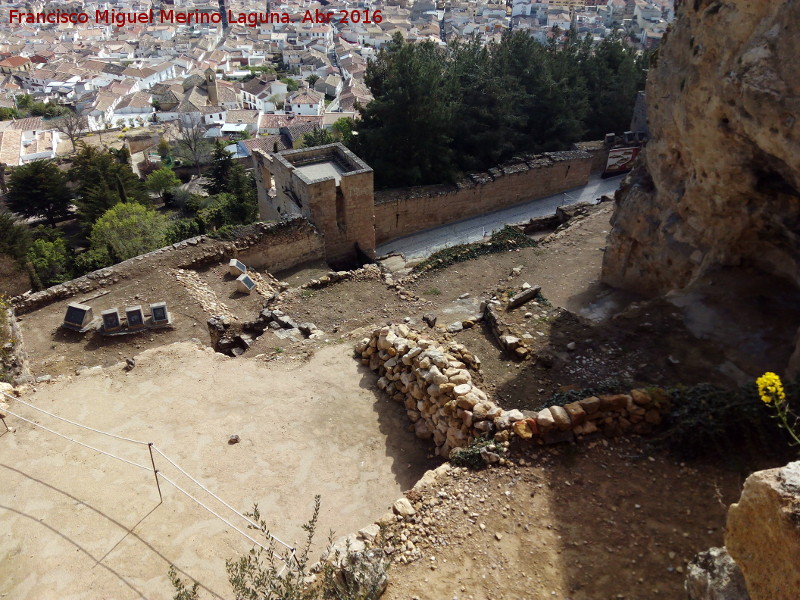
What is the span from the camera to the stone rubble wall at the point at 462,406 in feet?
21.2

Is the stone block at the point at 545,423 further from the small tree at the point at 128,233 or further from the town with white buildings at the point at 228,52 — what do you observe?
the town with white buildings at the point at 228,52

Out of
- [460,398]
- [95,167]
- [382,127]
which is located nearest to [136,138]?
[95,167]

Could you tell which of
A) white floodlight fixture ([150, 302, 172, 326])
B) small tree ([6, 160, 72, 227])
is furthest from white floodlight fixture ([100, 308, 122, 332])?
small tree ([6, 160, 72, 227])

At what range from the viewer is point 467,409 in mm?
7004

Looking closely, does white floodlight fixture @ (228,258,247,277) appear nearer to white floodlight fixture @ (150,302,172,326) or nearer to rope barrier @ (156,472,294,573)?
white floodlight fixture @ (150,302,172,326)

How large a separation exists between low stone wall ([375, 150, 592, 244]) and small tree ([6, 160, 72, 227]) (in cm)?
2454

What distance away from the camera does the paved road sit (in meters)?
19.3

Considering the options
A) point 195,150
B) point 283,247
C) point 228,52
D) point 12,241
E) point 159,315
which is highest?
point 159,315

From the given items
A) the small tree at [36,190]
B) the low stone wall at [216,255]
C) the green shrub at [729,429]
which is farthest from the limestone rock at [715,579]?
the small tree at [36,190]

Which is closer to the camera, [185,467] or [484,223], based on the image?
[185,467]

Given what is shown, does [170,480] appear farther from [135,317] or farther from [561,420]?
[135,317]

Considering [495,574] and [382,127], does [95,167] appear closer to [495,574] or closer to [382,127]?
[382,127]

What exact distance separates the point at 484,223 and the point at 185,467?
50.0 feet

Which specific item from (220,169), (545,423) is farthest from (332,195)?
(220,169)
